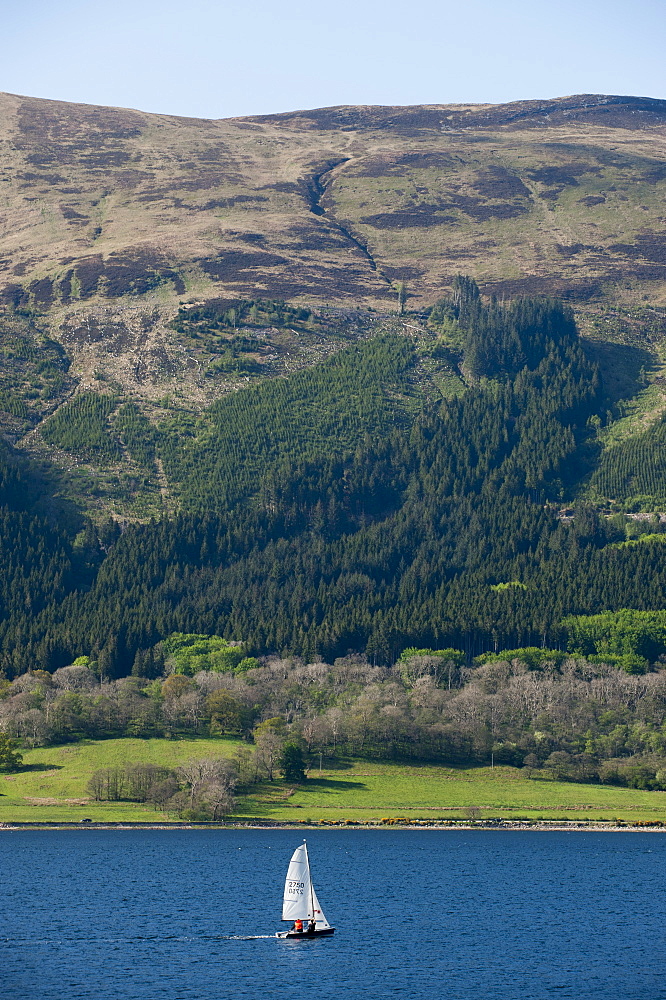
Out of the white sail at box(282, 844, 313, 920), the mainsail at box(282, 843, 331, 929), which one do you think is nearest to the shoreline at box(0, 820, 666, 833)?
the mainsail at box(282, 843, 331, 929)

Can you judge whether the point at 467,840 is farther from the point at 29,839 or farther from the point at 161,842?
the point at 29,839

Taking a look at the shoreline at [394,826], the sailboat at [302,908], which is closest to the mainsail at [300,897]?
the sailboat at [302,908]

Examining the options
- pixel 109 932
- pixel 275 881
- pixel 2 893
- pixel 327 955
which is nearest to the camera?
pixel 327 955

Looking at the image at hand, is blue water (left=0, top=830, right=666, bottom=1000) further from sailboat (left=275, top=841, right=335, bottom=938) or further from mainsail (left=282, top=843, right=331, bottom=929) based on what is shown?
mainsail (left=282, top=843, right=331, bottom=929)

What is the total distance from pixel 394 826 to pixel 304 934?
8398cm

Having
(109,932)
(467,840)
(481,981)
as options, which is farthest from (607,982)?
(467,840)

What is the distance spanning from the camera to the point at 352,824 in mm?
186125

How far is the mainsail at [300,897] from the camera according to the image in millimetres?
103044

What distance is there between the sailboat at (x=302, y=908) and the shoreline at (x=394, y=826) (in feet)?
255

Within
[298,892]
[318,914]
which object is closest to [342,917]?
[318,914]

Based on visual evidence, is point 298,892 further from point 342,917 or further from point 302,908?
point 342,917

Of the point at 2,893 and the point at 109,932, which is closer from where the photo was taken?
the point at 109,932

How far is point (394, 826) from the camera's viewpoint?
188 m

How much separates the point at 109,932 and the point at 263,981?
73.0ft
